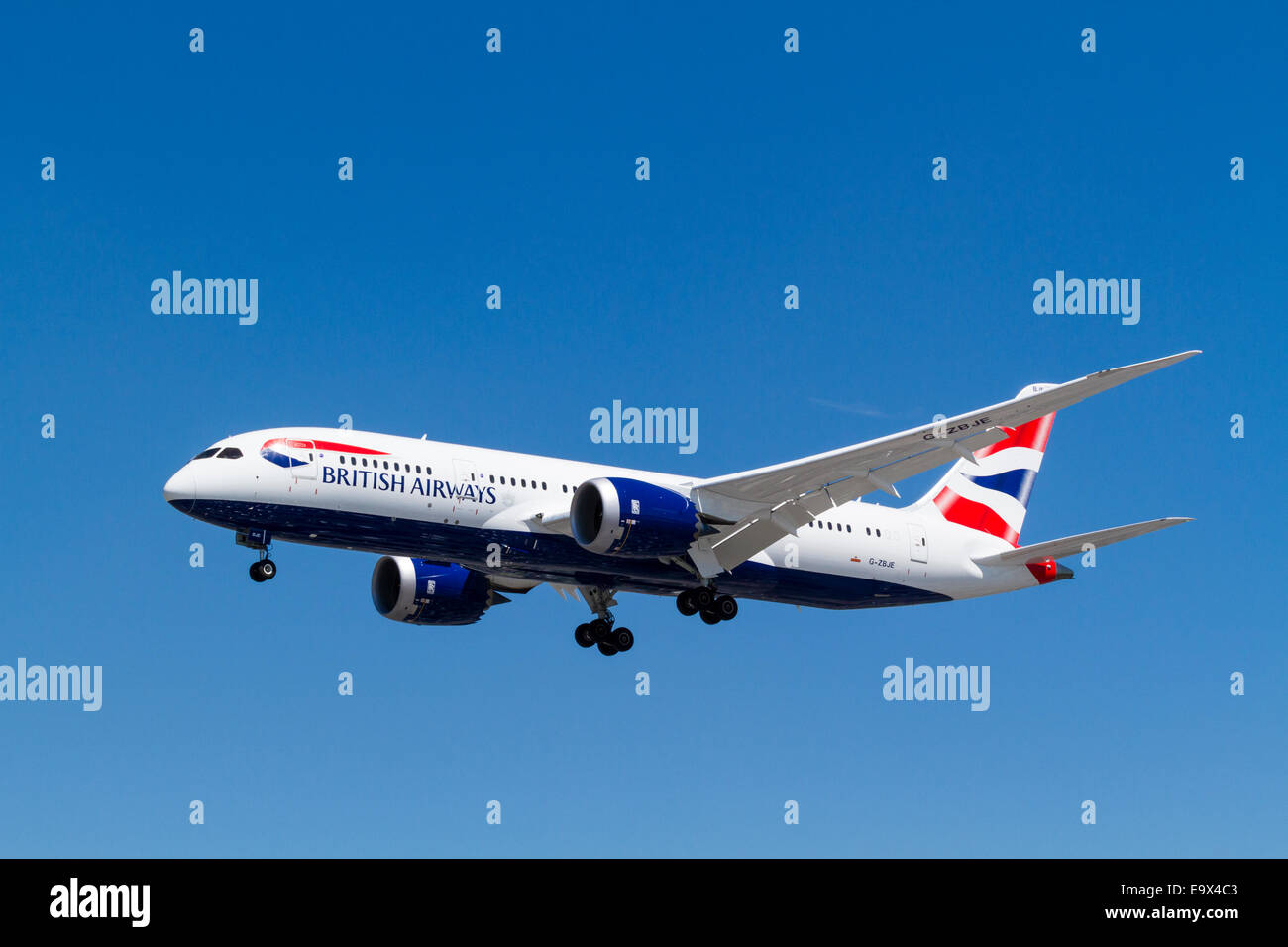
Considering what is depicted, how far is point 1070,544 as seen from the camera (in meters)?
44.6

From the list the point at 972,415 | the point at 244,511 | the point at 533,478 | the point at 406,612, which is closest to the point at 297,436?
the point at 244,511

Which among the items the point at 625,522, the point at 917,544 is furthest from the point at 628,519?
the point at 917,544

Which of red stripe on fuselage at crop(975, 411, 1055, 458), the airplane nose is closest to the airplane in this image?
the airplane nose

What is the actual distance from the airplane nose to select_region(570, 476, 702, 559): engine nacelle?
9.50 meters

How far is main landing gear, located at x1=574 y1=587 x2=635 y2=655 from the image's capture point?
1880 inches

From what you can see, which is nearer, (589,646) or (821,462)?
(821,462)

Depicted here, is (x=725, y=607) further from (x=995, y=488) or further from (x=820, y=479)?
(x=995, y=488)

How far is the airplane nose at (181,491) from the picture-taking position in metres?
38.3

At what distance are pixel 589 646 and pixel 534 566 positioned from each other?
606cm

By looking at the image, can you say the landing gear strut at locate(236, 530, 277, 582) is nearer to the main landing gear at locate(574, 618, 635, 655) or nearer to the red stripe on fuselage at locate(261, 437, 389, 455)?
the red stripe on fuselage at locate(261, 437, 389, 455)

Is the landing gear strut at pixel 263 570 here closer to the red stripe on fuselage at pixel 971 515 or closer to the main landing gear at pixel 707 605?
the main landing gear at pixel 707 605

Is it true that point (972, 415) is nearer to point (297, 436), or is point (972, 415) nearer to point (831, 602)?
point (831, 602)
